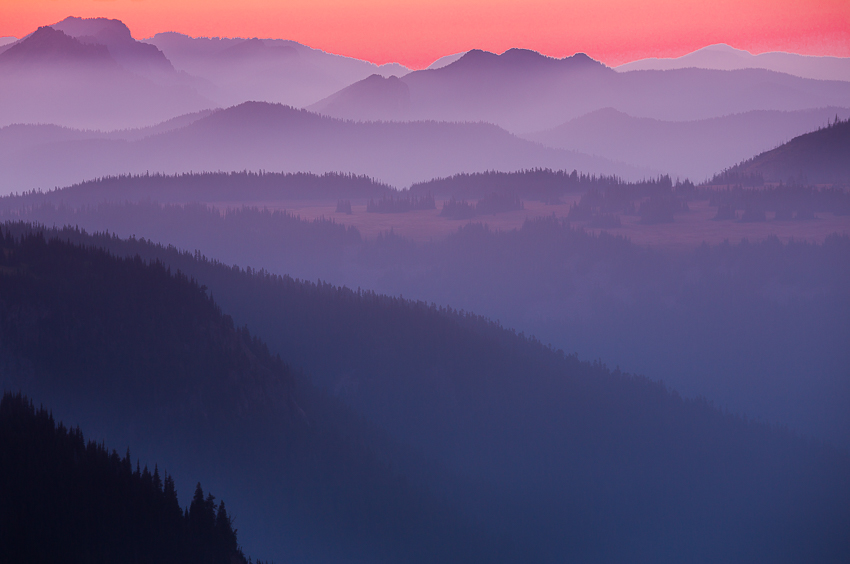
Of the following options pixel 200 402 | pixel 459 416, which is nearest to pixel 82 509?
pixel 200 402

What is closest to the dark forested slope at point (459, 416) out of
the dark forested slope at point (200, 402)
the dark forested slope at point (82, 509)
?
the dark forested slope at point (200, 402)

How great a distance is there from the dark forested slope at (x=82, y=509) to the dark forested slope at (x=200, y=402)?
21.3 meters

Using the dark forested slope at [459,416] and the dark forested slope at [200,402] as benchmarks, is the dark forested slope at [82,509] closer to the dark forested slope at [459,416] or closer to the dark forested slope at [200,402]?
the dark forested slope at [200,402]

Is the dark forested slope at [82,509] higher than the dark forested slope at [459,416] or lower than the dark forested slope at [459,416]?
higher

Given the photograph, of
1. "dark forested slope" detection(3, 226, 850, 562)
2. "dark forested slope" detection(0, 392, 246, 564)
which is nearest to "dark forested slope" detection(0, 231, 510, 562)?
"dark forested slope" detection(0, 392, 246, 564)

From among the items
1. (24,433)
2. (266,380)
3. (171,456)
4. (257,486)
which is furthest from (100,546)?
(266,380)

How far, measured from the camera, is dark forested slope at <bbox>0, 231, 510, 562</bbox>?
91.1m

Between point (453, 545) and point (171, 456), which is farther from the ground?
point (171, 456)

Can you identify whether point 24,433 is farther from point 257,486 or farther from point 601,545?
point 601,545

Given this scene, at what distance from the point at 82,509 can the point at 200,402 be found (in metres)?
49.4

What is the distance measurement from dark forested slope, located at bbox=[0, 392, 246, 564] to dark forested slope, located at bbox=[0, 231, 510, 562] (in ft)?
69.8

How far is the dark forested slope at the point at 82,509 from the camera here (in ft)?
174

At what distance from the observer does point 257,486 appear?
114 metres

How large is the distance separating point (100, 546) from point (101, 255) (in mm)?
64878
